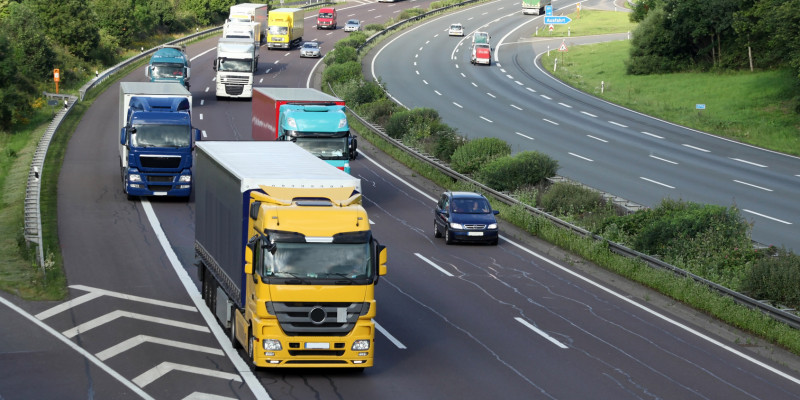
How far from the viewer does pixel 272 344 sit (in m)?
16.8

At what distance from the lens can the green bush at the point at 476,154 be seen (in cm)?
4069

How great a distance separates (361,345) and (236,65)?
4988 cm

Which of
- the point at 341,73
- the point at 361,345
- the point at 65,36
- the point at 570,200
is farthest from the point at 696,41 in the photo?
the point at 361,345

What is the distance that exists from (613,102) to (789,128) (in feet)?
51.5

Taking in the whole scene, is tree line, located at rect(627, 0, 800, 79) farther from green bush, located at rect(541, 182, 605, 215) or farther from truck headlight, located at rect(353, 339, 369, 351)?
truck headlight, located at rect(353, 339, 369, 351)

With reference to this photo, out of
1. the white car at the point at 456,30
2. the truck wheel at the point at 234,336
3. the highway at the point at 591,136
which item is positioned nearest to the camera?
the truck wheel at the point at 234,336

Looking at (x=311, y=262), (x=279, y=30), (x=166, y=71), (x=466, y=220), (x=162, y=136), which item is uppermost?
(x=311, y=262)

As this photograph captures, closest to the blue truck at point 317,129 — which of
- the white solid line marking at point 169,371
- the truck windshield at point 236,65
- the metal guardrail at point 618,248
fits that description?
the metal guardrail at point 618,248

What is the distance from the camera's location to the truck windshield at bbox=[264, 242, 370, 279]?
1675 cm

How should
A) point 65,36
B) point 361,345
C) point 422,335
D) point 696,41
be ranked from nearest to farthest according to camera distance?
point 361,345
point 422,335
point 696,41
point 65,36

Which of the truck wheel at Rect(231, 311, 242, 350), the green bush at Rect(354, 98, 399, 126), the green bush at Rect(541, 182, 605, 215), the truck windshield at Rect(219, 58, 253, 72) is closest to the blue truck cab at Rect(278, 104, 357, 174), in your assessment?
the green bush at Rect(541, 182, 605, 215)

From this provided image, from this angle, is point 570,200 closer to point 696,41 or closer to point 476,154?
point 476,154

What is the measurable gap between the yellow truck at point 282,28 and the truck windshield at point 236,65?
28.0 meters

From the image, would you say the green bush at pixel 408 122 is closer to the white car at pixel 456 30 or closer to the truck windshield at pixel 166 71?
the truck windshield at pixel 166 71
